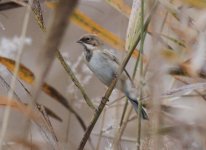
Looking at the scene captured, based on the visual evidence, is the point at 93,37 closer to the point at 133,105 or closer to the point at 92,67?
the point at 92,67

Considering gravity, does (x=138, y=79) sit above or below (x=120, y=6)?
below

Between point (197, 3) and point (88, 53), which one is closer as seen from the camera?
point (197, 3)

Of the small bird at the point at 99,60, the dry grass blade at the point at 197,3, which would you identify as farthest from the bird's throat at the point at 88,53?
the dry grass blade at the point at 197,3

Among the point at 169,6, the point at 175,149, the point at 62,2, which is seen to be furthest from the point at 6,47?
the point at 62,2

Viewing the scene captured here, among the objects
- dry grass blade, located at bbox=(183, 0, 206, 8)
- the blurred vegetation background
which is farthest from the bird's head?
dry grass blade, located at bbox=(183, 0, 206, 8)

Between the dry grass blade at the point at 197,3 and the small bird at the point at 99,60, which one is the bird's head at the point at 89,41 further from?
the dry grass blade at the point at 197,3

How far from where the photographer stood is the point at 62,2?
0.49 meters

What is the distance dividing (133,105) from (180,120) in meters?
0.53

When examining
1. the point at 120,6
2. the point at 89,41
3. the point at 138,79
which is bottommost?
the point at 138,79

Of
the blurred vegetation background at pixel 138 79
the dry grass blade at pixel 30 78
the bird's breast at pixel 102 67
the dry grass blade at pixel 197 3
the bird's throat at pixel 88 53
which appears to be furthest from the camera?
the bird's throat at pixel 88 53


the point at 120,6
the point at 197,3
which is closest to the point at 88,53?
the point at 120,6

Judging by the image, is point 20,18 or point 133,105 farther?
point 20,18

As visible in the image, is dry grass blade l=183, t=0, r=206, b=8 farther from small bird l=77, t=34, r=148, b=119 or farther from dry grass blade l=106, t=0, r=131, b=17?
small bird l=77, t=34, r=148, b=119

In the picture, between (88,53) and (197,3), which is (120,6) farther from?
(88,53)
